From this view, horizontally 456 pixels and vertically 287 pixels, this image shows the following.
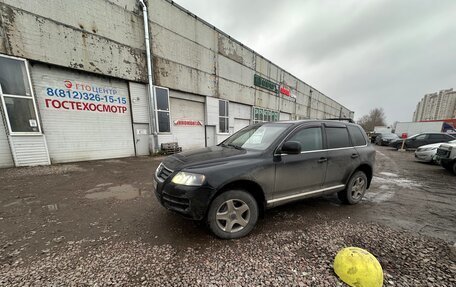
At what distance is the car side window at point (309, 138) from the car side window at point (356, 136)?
41.4 inches

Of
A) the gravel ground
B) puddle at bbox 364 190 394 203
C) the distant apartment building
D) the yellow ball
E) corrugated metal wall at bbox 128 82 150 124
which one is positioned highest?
the distant apartment building

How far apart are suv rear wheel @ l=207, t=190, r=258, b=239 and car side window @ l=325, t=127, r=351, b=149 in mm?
1979

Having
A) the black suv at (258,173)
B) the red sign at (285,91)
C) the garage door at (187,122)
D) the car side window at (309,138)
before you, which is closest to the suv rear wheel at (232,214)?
the black suv at (258,173)

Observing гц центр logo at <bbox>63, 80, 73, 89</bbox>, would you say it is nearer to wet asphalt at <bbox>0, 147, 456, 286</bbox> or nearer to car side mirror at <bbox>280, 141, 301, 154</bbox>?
wet asphalt at <bbox>0, 147, 456, 286</bbox>

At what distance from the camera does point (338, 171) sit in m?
3.27

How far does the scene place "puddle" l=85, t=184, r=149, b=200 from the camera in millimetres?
3841

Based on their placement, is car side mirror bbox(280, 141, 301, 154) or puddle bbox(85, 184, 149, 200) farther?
puddle bbox(85, 184, 149, 200)

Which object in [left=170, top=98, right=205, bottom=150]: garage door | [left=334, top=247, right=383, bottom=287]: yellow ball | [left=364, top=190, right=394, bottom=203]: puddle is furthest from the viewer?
[left=170, top=98, right=205, bottom=150]: garage door

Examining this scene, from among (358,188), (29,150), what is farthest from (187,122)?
(358,188)

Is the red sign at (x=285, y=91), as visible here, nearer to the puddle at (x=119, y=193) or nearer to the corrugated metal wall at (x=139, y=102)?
the corrugated metal wall at (x=139, y=102)

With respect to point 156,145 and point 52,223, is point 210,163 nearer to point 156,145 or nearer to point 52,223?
point 52,223

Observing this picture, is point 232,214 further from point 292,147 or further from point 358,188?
point 358,188

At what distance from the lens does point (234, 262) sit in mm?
1984

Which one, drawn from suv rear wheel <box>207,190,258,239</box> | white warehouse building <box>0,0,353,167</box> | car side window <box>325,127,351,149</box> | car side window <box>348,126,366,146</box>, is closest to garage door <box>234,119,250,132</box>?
white warehouse building <box>0,0,353,167</box>
